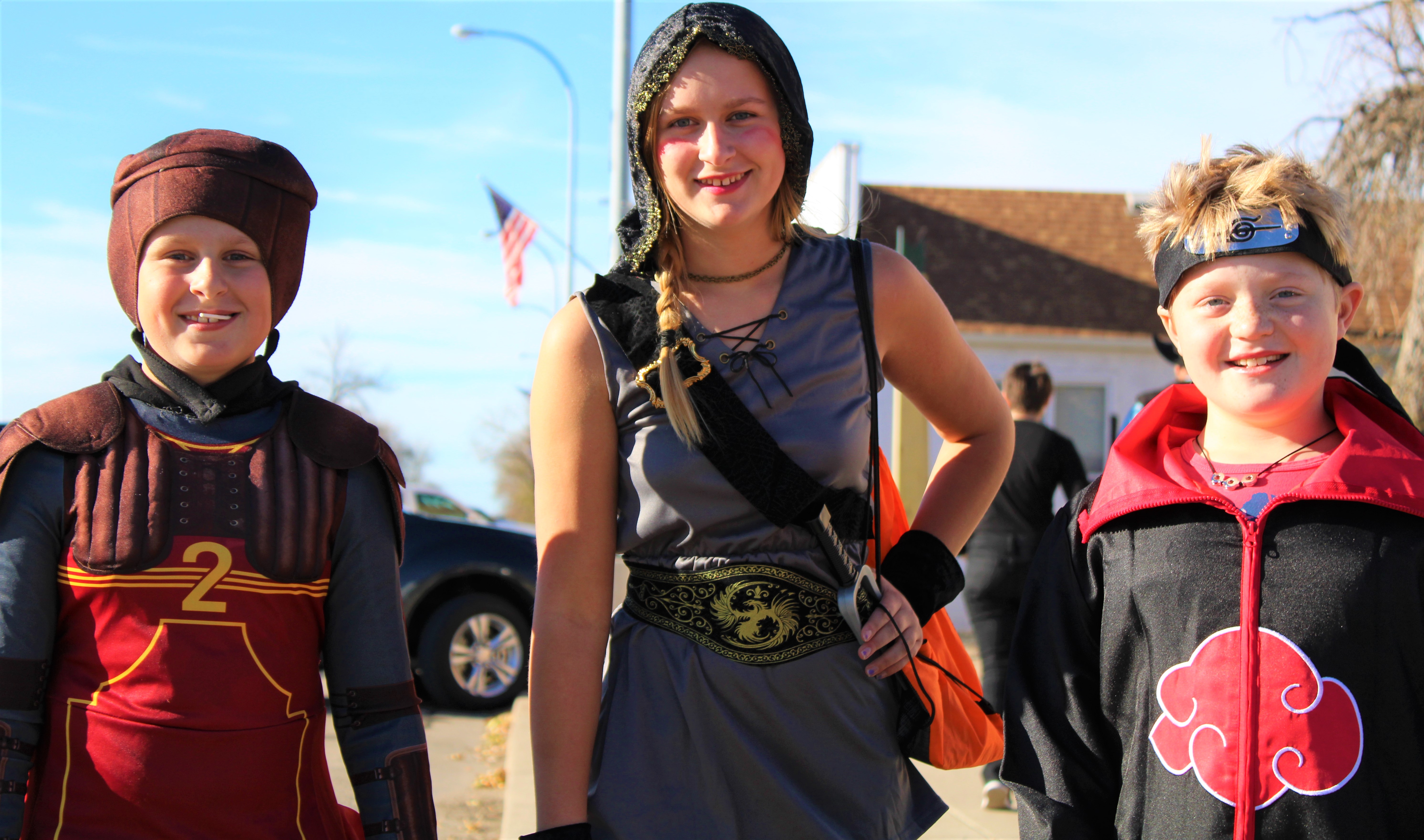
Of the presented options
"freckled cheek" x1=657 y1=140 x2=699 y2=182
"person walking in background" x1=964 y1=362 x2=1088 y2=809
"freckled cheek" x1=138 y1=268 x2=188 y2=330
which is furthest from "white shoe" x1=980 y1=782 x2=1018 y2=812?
"freckled cheek" x1=138 y1=268 x2=188 y2=330

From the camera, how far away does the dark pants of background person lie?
5.34 meters

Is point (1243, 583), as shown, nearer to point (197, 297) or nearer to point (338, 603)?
point (338, 603)

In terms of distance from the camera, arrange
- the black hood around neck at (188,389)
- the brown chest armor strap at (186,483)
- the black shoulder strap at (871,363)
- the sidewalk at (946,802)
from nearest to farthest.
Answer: the brown chest armor strap at (186,483) < the black hood around neck at (188,389) < the black shoulder strap at (871,363) < the sidewalk at (946,802)

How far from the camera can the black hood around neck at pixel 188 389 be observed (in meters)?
1.91

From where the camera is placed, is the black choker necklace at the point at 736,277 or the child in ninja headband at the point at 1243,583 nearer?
the child in ninja headband at the point at 1243,583

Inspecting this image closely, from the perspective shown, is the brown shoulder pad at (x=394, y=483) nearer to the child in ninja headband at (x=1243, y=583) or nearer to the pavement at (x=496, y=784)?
the child in ninja headband at (x=1243, y=583)

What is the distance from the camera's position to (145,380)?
75.8 inches

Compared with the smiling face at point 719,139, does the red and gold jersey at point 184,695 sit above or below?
below

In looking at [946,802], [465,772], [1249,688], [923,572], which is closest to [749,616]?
[923,572]

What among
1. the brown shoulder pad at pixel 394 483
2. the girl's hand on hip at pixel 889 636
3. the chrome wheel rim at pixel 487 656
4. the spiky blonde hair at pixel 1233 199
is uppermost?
the spiky blonde hair at pixel 1233 199

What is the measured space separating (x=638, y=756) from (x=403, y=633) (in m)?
0.47

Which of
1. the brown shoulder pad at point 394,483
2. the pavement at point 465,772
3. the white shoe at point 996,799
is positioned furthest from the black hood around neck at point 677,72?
the white shoe at point 996,799

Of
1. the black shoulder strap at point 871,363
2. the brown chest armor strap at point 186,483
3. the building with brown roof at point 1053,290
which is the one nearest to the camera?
the brown chest armor strap at point 186,483

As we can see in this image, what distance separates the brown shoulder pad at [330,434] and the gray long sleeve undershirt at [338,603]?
35 millimetres
